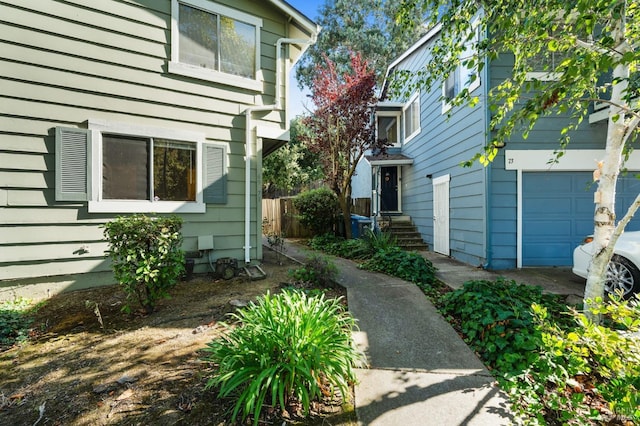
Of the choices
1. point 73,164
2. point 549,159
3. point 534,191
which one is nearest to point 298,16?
point 73,164

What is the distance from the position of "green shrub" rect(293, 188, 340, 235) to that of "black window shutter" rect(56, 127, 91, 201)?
7001 millimetres

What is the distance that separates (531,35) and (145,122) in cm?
543

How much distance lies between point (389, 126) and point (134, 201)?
37.2ft

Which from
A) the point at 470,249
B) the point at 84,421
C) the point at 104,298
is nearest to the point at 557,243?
the point at 470,249

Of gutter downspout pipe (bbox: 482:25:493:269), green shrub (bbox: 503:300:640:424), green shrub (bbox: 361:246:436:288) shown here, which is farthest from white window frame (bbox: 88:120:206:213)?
gutter downspout pipe (bbox: 482:25:493:269)

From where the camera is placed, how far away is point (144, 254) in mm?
3545

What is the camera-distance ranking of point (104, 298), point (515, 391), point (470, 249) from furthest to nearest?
point (470, 249), point (104, 298), point (515, 391)

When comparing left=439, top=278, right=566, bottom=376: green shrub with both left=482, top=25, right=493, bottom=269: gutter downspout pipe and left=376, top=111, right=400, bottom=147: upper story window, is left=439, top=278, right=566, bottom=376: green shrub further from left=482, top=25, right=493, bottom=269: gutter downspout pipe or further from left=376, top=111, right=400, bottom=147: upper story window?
left=376, top=111, right=400, bottom=147: upper story window

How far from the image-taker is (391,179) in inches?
488

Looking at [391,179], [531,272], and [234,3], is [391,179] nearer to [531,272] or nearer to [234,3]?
[531,272]

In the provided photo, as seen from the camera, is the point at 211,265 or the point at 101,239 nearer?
the point at 101,239

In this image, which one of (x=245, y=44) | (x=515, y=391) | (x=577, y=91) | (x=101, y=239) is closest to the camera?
(x=515, y=391)

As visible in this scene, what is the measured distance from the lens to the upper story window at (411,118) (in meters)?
10.7

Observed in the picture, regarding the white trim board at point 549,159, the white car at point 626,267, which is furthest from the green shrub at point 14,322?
the white trim board at point 549,159
